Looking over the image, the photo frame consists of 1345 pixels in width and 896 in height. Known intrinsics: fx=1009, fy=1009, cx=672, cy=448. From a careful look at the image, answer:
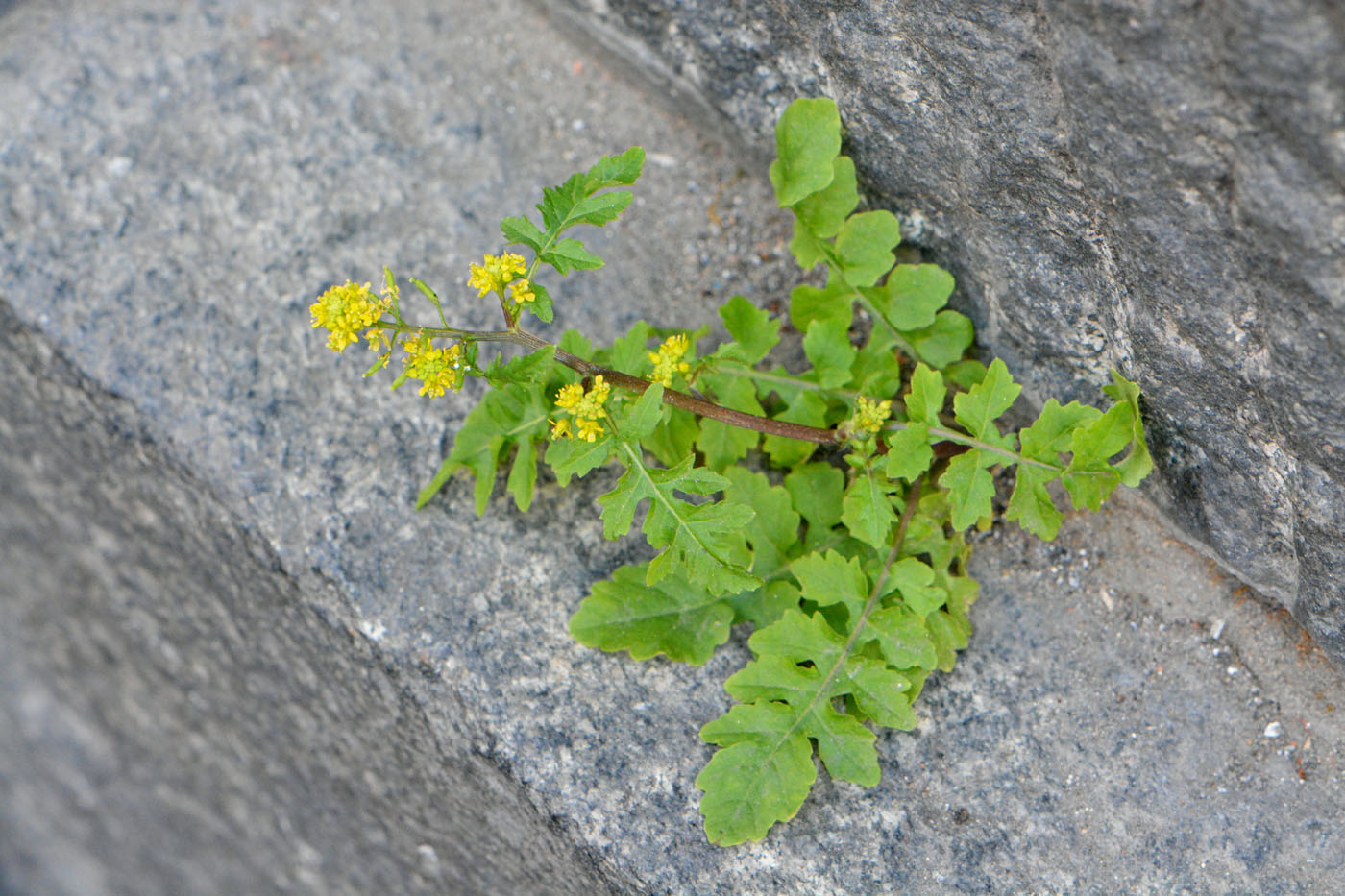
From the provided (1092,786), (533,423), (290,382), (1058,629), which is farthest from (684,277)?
(1092,786)

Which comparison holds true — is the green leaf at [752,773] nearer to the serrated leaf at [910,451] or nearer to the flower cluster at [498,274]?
the serrated leaf at [910,451]

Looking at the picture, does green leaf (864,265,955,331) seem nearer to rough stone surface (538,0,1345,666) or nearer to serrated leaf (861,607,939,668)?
rough stone surface (538,0,1345,666)

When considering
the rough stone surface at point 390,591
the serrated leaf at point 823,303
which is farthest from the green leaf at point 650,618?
the serrated leaf at point 823,303

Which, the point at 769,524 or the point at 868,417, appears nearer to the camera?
the point at 868,417

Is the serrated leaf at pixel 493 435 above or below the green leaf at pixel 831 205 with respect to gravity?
below

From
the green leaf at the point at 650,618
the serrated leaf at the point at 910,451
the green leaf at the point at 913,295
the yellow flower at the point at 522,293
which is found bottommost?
the green leaf at the point at 650,618

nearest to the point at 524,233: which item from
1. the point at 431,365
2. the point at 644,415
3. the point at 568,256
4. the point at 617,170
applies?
the point at 568,256

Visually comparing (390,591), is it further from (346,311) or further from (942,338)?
(942,338)
